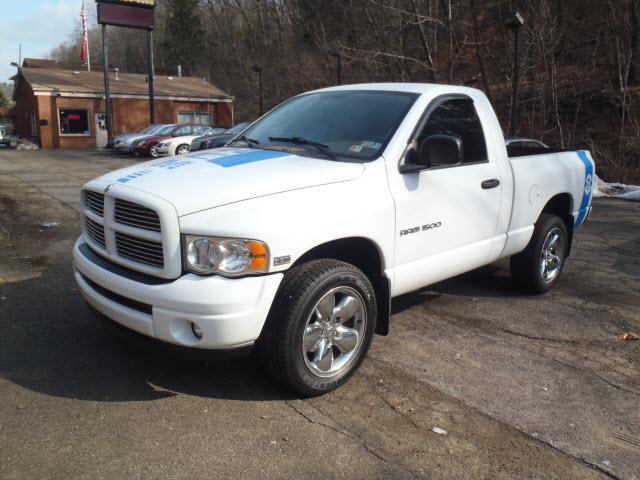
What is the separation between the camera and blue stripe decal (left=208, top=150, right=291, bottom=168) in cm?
381

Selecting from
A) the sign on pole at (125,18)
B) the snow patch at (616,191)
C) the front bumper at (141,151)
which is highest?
the sign on pole at (125,18)

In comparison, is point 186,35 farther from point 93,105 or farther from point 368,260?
point 368,260

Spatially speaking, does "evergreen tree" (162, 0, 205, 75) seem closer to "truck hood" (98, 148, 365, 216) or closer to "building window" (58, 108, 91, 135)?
"building window" (58, 108, 91, 135)

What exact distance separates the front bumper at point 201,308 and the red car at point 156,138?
22405 millimetres

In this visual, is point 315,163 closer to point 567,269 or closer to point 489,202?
point 489,202

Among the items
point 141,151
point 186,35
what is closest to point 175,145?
point 141,151

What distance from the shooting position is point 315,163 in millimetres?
3756

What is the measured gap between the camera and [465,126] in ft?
15.4

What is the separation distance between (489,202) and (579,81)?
19.8m

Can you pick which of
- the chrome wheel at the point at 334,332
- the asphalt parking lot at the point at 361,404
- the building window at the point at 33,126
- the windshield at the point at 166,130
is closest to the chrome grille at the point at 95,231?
the asphalt parking lot at the point at 361,404

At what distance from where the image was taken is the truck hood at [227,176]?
128 inches

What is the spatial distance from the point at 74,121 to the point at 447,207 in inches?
1450

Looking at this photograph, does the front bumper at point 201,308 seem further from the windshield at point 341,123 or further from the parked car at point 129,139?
the parked car at point 129,139

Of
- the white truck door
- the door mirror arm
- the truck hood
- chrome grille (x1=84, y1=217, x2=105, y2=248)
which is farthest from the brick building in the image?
the door mirror arm
